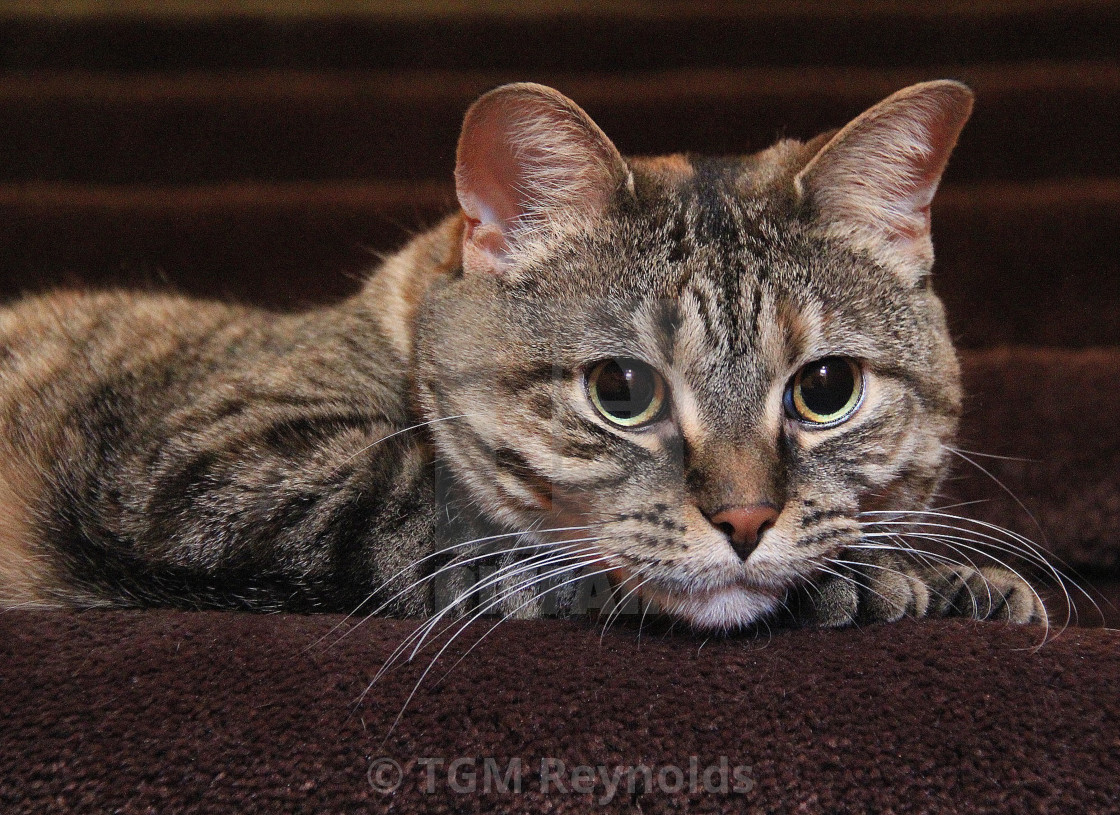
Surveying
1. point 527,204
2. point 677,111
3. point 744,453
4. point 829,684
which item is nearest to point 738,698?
point 829,684

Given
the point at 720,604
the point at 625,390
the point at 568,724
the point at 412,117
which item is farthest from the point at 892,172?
the point at 412,117

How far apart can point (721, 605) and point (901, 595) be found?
196 mm

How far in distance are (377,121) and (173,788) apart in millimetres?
1448

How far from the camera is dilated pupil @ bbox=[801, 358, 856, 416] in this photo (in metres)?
0.83

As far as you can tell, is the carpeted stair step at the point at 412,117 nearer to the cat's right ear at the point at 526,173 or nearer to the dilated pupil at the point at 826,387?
the cat's right ear at the point at 526,173

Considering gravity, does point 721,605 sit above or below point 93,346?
below

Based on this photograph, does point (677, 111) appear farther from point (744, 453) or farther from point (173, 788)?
point (173, 788)

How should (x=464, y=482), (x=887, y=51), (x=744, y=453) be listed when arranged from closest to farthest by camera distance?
(x=744, y=453)
(x=464, y=482)
(x=887, y=51)

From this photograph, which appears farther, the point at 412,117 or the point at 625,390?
the point at 412,117

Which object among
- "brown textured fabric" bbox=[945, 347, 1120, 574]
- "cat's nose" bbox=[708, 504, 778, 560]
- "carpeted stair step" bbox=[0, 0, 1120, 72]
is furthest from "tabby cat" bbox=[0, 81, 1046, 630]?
"carpeted stair step" bbox=[0, 0, 1120, 72]

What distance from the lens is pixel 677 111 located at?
1.77m

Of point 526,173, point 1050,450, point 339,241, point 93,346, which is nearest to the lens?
point 526,173

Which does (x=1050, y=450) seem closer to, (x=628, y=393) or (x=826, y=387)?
(x=826, y=387)

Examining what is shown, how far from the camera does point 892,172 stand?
91 centimetres
